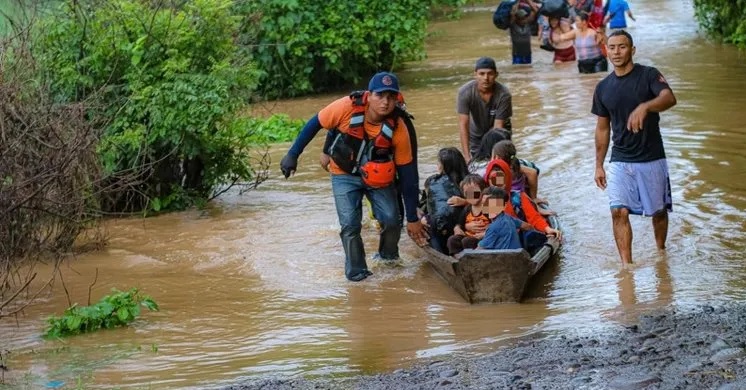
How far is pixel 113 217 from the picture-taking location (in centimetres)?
1364

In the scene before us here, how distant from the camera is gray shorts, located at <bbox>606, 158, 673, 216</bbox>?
33.1 feet

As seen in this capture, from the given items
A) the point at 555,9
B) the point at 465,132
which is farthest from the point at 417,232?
the point at 555,9

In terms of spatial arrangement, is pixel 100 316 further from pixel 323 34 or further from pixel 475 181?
pixel 323 34

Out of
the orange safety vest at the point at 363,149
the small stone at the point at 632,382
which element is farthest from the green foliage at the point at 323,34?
the small stone at the point at 632,382

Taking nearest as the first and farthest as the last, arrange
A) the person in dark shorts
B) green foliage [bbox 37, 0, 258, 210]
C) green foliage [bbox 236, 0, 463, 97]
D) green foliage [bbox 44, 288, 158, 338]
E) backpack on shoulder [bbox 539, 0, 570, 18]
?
1. green foliage [bbox 44, 288, 158, 338]
2. green foliage [bbox 37, 0, 258, 210]
3. green foliage [bbox 236, 0, 463, 97]
4. backpack on shoulder [bbox 539, 0, 570, 18]
5. the person in dark shorts

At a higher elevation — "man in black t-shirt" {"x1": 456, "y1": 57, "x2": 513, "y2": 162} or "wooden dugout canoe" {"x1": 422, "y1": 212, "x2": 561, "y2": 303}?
"man in black t-shirt" {"x1": 456, "y1": 57, "x2": 513, "y2": 162}

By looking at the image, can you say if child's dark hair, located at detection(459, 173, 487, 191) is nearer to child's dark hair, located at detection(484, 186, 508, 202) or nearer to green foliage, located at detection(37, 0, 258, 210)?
child's dark hair, located at detection(484, 186, 508, 202)

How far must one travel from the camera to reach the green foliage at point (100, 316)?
934 cm

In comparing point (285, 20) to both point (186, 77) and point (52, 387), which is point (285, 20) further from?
point (52, 387)

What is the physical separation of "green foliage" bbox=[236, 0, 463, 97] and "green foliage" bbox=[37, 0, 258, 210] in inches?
218

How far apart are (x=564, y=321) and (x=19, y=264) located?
4.27 metres

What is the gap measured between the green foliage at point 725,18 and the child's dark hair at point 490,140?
31.9ft

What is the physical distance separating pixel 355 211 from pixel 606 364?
3558 millimetres

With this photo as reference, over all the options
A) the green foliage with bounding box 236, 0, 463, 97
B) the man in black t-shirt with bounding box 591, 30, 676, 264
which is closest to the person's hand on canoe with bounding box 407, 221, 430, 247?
the man in black t-shirt with bounding box 591, 30, 676, 264
